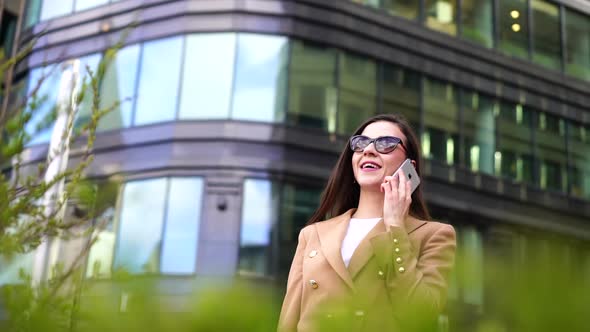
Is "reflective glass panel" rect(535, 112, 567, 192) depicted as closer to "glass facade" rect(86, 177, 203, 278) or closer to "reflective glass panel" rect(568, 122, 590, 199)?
"reflective glass panel" rect(568, 122, 590, 199)

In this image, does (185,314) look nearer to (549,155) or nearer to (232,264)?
(232,264)

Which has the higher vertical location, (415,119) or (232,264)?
(415,119)

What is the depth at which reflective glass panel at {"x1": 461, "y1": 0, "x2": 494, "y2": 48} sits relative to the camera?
22.2m

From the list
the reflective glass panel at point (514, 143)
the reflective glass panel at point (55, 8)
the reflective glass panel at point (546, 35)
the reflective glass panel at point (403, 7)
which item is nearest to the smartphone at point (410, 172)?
the reflective glass panel at point (403, 7)

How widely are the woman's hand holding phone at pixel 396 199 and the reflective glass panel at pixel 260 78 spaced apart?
49.7 feet

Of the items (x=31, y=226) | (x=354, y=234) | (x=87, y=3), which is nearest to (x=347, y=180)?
(x=354, y=234)

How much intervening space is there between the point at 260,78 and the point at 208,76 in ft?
4.14

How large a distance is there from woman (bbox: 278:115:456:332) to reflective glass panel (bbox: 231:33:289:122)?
14674 mm

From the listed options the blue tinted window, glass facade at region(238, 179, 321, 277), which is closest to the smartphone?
glass facade at region(238, 179, 321, 277)

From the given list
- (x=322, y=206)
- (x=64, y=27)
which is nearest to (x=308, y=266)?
(x=322, y=206)

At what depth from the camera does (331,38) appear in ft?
62.6

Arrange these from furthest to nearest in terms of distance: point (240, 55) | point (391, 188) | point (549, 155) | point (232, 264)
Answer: point (549, 155)
point (240, 55)
point (232, 264)
point (391, 188)

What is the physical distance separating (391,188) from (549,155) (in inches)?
838

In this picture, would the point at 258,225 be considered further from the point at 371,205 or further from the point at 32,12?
the point at 371,205
